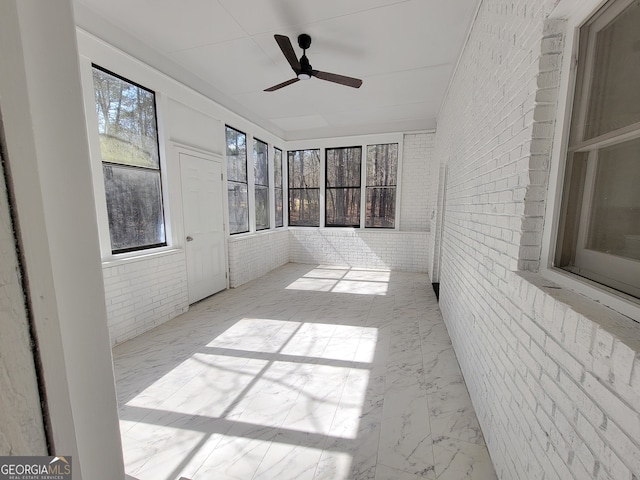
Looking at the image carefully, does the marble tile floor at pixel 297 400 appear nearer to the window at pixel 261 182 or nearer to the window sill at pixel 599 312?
the window sill at pixel 599 312

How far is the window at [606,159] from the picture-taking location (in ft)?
3.00

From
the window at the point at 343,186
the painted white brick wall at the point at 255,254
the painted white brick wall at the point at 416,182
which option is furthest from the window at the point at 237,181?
the painted white brick wall at the point at 416,182

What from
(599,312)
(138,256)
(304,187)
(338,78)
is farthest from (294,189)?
(599,312)

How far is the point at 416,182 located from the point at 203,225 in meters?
4.22

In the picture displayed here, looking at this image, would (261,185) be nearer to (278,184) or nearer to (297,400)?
(278,184)

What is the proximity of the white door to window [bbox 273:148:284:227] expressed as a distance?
2.04 m

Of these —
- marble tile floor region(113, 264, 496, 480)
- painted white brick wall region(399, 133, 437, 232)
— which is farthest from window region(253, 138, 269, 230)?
painted white brick wall region(399, 133, 437, 232)

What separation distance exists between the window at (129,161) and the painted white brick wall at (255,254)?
56.5 inches

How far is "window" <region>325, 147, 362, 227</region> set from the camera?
20.0ft

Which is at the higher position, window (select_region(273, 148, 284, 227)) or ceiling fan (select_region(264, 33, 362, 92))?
ceiling fan (select_region(264, 33, 362, 92))

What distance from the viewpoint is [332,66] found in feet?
11.2

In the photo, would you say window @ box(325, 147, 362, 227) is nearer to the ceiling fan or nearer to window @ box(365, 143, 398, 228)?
window @ box(365, 143, 398, 228)

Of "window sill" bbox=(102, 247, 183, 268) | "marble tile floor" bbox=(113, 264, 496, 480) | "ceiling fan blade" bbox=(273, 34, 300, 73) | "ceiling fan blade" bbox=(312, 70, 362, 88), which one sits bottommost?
"marble tile floor" bbox=(113, 264, 496, 480)

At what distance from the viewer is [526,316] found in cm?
124
